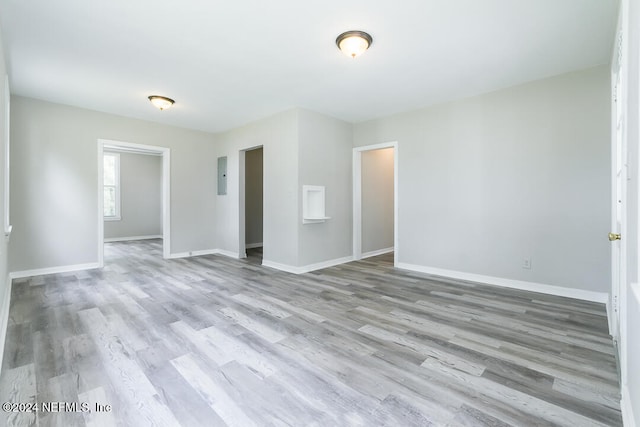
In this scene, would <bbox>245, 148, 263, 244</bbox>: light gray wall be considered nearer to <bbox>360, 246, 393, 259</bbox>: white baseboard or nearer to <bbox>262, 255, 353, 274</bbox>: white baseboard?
<bbox>262, 255, 353, 274</bbox>: white baseboard

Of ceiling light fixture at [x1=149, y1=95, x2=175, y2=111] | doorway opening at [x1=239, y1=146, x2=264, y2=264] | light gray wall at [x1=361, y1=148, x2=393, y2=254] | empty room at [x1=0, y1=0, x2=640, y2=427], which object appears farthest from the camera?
doorway opening at [x1=239, y1=146, x2=264, y2=264]

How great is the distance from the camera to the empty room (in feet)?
5.47

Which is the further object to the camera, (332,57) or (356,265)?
(356,265)

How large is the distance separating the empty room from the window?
113 inches

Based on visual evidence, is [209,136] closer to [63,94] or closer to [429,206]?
[63,94]

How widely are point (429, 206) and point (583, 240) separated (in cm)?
182

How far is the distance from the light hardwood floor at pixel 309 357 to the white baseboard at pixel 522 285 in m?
0.20

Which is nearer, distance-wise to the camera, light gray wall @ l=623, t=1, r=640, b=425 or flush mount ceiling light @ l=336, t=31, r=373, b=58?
light gray wall @ l=623, t=1, r=640, b=425

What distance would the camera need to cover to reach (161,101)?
4.14 metres

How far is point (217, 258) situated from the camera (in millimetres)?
5746

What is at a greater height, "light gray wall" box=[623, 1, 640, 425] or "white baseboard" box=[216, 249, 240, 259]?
"light gray wall" box=[623, 1, 640, 425]

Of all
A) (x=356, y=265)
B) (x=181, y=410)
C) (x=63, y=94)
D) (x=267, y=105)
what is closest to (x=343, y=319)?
(x=181, y=410)

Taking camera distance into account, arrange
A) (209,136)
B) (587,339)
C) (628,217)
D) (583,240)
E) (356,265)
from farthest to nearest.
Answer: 1. (209,136)
2. (356,265)
3. (583,240)
4. (587,339)
5. (628,217)

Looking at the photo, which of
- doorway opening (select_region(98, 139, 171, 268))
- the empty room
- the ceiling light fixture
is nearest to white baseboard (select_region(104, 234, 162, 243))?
doorway opening (select_region(98, 139, 171, 268))
